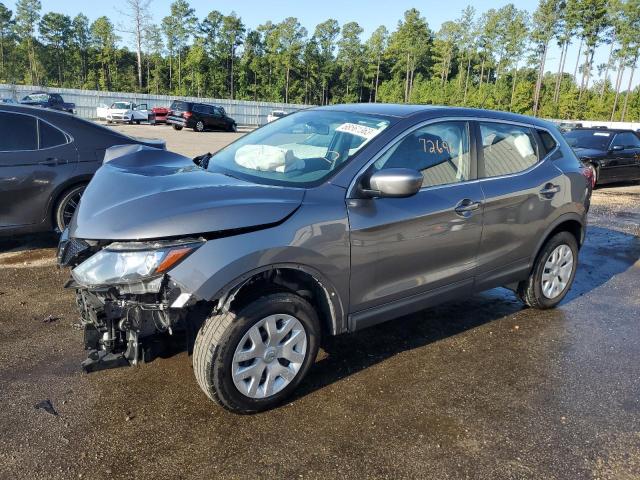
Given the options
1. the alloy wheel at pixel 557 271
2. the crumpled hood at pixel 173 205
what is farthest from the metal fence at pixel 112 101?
the crumpled hood at pixel 173 205

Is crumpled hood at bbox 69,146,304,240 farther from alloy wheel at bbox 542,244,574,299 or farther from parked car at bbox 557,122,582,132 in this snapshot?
parked car at bbox 557,122,582,132

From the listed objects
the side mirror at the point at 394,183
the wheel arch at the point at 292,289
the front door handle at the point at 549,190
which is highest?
the side mirror at the point at 394,183

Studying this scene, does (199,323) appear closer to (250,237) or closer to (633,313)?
(250,237)

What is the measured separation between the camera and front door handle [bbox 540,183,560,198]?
172 inches

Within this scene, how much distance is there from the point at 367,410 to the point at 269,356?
0.69 meters

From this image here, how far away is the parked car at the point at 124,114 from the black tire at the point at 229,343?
3726cm

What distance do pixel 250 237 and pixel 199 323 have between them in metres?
0.60

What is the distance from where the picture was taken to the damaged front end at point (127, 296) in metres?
2.61

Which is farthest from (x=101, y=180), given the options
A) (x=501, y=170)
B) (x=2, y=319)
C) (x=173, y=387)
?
(x=501, y=170)

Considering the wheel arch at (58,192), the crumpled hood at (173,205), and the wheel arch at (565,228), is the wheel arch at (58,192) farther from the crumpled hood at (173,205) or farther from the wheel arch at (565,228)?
the wheel arch at (565,228)

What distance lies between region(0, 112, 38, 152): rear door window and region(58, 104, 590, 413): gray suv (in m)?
2.12

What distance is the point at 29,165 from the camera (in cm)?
548

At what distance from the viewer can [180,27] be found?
241 ft

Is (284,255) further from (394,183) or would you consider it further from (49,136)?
(49,136)
